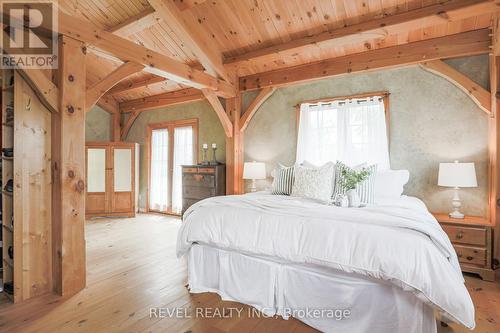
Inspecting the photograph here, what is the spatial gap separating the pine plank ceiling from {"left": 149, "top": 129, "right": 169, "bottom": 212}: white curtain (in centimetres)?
212

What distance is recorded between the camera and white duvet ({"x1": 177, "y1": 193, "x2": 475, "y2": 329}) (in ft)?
4.87

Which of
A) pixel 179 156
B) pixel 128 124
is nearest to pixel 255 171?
pixel 179 156

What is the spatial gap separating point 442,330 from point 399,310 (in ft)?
1.79

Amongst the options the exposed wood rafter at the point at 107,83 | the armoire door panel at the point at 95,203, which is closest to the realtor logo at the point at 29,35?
the exposed wood rafter at the point at 107,83

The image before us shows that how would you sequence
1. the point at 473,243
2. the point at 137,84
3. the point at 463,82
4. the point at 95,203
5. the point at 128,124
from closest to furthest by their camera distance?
1. the point at 473,243
2. the point at 463,82
3. the point at 137,84
4. the point at 95,203
5. the point at 128,124

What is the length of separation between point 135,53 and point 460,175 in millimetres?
3731

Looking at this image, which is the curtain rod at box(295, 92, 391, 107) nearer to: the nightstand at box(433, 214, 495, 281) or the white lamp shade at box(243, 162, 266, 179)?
the white lamp shade at box(243, 162, 266, 179)

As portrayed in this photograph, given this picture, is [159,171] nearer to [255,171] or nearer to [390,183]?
[255,171]

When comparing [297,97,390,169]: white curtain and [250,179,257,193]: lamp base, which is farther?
[250,179,257,193]: lamp base

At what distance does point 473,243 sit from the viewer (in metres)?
2.68

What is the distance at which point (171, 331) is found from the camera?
5.99 feet

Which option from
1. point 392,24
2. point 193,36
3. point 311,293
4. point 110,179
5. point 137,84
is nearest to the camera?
point 311,293

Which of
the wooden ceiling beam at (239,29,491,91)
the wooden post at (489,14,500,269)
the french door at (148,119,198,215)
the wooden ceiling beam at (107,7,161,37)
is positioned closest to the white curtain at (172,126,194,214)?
the french door at (148,119,198,215)

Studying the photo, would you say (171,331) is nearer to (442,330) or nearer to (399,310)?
(399,310)
